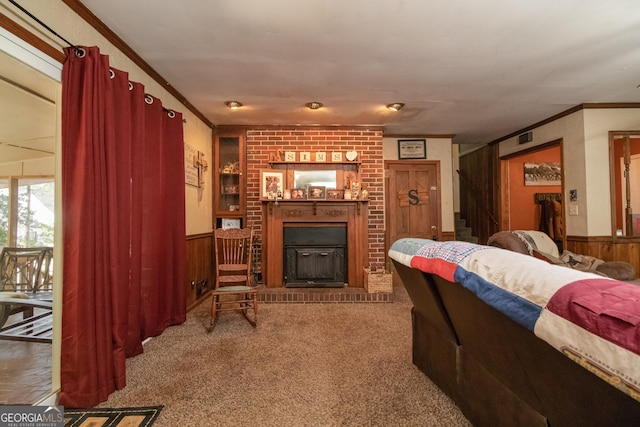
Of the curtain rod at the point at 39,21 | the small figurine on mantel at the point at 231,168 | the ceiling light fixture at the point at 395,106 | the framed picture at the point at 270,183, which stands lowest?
the framed picture at the point at 270,183

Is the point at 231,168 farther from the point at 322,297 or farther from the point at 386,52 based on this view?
the point at 386,52

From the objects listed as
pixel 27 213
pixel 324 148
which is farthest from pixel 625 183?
pixel 27 213

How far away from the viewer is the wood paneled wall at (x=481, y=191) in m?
5.31

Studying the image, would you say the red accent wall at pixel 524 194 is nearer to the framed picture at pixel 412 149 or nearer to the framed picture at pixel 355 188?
the framed picture at pixel 412 149

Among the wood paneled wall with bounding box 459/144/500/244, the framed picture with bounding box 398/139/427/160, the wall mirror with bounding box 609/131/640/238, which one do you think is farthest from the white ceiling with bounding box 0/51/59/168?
the wood paneled wall with bounding box 459/144/500/244

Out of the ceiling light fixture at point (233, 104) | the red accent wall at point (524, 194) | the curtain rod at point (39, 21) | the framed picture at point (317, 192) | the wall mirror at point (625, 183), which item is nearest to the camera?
Result: the curtain rod at point (39, 21)

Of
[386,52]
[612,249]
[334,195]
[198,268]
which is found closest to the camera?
[386,52]

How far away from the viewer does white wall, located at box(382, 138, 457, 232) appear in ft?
15.8

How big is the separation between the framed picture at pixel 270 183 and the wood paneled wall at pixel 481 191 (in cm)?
389

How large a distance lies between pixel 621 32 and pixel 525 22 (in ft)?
2.64

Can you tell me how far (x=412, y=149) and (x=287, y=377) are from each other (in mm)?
3963

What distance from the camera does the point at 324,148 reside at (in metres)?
4.28

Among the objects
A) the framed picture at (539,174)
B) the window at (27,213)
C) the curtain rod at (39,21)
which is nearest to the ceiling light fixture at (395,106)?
the curtain rod at (39,21)

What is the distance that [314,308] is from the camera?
3.49 m
